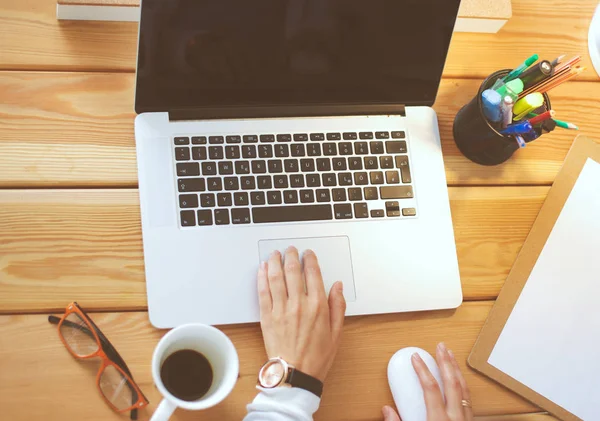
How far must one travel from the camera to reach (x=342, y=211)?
820mm

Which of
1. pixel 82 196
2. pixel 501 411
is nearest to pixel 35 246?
pixel 82 196

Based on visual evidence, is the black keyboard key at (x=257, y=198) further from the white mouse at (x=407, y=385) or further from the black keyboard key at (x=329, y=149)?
the white mouse at (x=407, y=385)

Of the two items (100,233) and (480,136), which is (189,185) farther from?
(480,136)

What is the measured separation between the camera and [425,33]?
0.81 m

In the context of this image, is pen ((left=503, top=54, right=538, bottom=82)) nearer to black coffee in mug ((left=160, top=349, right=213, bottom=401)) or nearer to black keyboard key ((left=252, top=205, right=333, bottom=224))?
black keyboard key ((left=252, top=205, right=333, bottom=224))

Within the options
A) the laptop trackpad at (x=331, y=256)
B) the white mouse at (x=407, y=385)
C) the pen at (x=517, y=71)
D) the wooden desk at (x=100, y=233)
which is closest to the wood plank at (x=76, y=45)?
the wooden desk at (x=100, y=233)

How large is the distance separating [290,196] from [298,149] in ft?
0.22

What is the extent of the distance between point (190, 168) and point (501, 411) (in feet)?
1.76

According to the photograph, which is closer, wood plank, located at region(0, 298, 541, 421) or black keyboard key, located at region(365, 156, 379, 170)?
wood plank, located at region(0, 298, 541, 421)

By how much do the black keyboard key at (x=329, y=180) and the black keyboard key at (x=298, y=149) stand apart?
44 mm

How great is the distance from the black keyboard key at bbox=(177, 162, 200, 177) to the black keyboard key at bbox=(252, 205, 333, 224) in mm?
93

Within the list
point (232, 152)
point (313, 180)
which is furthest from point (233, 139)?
point (313, 180)

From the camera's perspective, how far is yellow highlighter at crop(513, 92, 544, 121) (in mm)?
809

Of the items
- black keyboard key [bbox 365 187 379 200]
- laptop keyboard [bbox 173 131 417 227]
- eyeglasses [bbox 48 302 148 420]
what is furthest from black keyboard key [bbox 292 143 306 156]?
eyeglasses [bbox 48 302 148 420]
